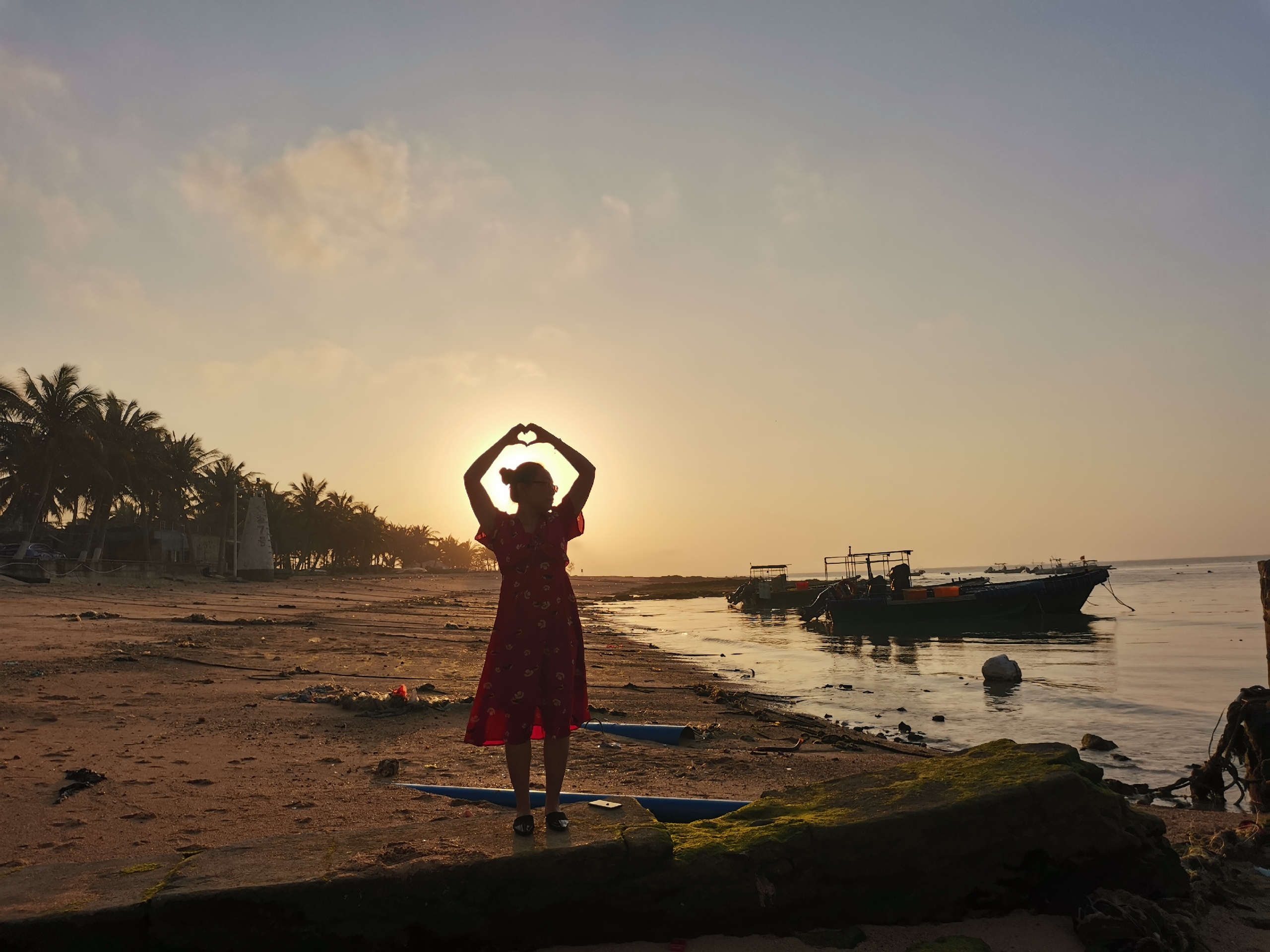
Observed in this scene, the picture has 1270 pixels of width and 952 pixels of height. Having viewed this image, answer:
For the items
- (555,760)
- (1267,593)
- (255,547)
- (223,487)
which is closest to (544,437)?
(555,760)

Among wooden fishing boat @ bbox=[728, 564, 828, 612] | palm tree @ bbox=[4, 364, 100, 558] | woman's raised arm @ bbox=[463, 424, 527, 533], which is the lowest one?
wooden fishing boat @ bbox=[728, 564, 828, 612]

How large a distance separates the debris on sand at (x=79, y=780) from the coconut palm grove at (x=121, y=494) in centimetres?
3908

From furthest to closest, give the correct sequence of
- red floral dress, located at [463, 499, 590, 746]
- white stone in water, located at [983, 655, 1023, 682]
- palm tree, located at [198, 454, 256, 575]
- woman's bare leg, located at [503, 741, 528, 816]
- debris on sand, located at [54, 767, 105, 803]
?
palm tree, located at [198, 454, 256, 575], white stone in water, located at [983, 655, 1023, 682], debris on sand, located at [54, 767, 105, 803], red floral dress, located at [463, 499, 590, 746], woman's bare leg, located at [503, 741, 528, 816]

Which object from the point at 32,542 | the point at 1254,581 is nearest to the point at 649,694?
the point at 32,542

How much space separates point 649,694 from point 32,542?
5293 centimetres

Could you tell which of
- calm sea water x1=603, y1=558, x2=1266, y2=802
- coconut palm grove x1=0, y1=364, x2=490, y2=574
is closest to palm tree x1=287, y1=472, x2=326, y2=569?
coconut palm grove x1=0, y1=364, x2=490, y2=574

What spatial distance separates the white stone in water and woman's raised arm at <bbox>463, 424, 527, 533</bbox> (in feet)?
49.7

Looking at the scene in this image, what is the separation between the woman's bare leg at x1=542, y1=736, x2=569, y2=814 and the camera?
3.76m

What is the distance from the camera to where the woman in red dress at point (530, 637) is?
12.4 feet

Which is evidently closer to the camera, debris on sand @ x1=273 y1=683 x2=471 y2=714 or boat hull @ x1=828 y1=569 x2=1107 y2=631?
debris on sand @ x1=273 y1=683 x2=471 y2=714

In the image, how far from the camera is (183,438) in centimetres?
5575

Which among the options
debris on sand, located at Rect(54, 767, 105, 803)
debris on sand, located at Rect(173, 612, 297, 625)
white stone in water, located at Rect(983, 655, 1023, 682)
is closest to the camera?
debris on sand, located at Rect(54, 767, 105, 803)

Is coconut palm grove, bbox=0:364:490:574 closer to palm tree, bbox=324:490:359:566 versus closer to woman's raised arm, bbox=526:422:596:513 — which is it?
palm tree, bbox=324:490:359:566

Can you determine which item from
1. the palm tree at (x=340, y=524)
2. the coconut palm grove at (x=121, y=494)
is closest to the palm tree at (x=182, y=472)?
the coconut palm grove at (x=121, y=494)
